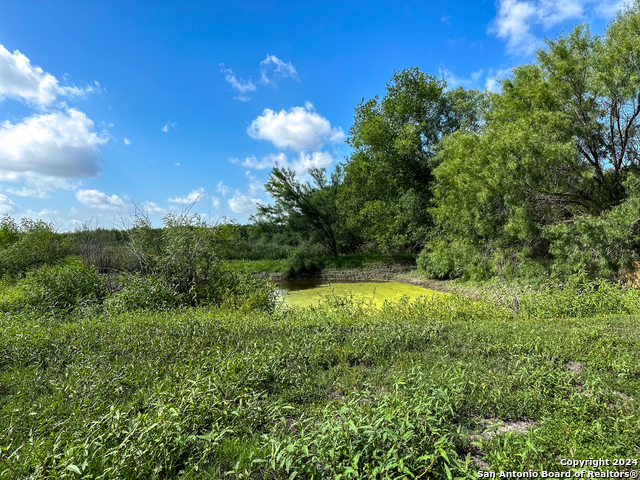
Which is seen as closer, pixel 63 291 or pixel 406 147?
pixel 63 291

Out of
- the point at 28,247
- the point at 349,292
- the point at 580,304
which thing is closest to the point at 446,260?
the point at 349,292

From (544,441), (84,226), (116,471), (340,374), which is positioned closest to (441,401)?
(544,441)

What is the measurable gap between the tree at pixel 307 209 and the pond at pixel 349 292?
5.42m

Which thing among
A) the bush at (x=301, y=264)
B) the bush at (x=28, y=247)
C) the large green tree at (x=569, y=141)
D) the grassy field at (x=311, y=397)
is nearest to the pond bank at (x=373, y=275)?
the bush at (x=301, y=264)

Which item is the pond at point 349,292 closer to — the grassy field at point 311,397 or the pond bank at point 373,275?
the pond bank at point 373,275

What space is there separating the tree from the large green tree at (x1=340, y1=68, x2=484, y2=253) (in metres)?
3.93

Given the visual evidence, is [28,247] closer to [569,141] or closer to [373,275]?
[373,275]

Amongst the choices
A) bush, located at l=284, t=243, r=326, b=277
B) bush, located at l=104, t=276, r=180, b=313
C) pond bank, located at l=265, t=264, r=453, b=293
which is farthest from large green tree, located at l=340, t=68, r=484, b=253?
bush, located at l=104, t=276, r=180, b=313

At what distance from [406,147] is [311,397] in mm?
18385

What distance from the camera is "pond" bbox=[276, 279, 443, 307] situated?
11.8m

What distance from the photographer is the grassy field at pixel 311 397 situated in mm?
2326

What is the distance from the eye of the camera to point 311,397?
3.61 meters

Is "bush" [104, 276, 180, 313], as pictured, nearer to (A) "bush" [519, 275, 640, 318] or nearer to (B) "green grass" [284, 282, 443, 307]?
(B) "green grass" [284, 282, 443, 307]

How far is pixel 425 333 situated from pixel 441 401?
95.4 inches
